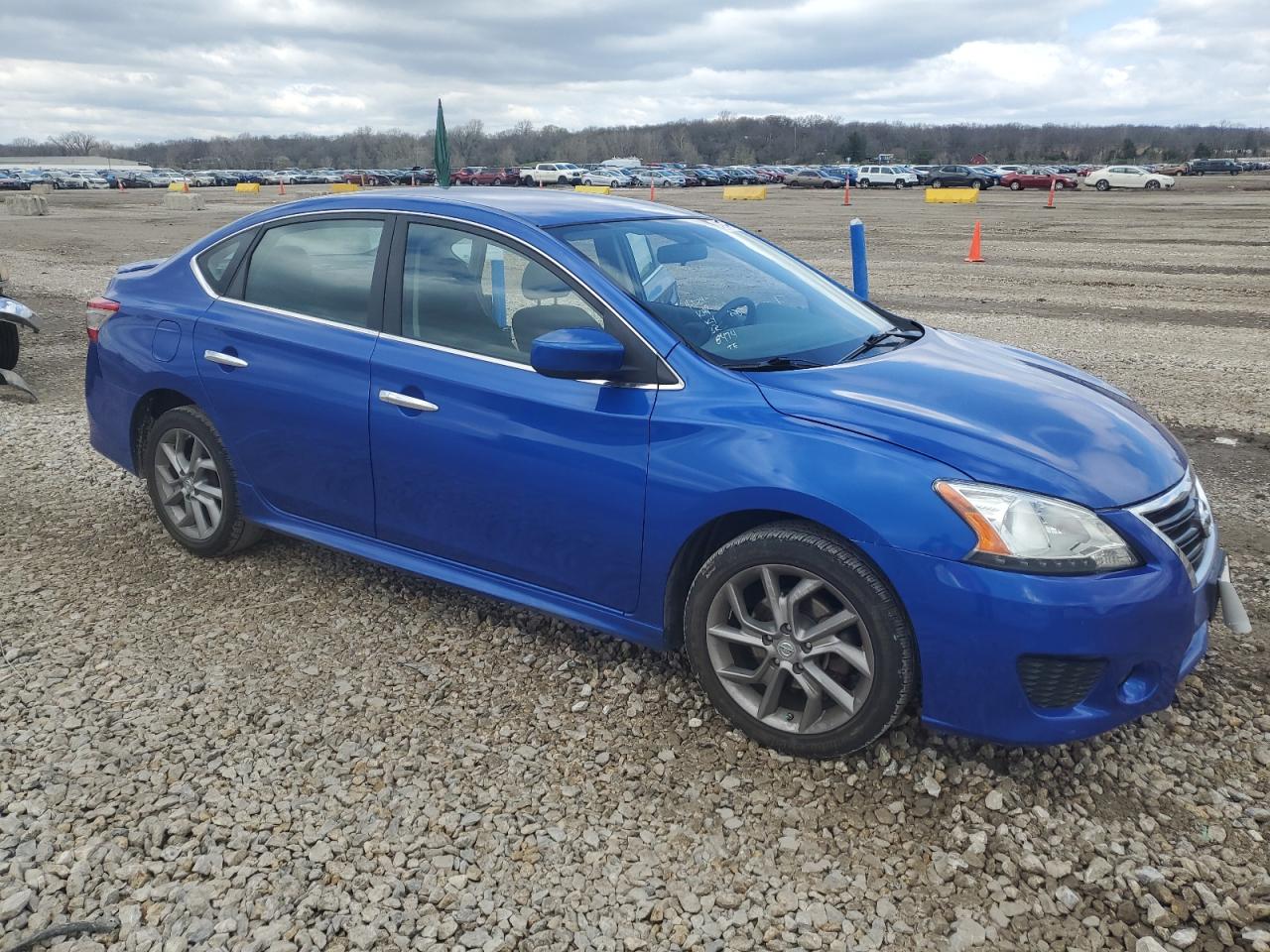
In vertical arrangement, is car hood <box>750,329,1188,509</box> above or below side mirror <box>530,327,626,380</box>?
below

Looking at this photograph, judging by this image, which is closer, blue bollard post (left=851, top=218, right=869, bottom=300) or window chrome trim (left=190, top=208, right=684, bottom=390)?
window chrome trim (left=190, top=208, right=684, bottom=390)

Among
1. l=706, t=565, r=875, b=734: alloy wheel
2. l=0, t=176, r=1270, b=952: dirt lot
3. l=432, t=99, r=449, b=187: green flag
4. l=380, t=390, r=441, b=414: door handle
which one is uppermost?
l=432, t=99, r=449, b=187: green flag

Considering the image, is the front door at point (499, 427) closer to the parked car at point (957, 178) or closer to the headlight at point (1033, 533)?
the headlight at point (1033, 533)

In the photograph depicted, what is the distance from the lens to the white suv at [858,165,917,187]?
6309 centimetres

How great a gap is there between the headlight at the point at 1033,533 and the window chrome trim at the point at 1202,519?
0.49 feet

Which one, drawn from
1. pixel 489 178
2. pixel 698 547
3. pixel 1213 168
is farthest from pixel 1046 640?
pixel 1213 168

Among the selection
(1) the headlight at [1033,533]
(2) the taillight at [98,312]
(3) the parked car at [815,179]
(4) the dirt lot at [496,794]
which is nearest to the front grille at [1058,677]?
(1) the headlight at [1033,533]

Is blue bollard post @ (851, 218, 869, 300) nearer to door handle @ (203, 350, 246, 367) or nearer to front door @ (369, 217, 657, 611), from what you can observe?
front door @ (369, 217, 657, 611)

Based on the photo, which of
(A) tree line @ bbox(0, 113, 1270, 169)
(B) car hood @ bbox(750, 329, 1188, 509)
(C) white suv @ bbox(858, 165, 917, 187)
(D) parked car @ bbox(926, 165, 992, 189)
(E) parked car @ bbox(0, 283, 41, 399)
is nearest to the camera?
(B) car hood @ bbox(750, 329, 1188, 509)

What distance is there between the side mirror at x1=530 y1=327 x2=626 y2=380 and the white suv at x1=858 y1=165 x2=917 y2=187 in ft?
211

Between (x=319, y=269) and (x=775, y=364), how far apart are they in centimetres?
200

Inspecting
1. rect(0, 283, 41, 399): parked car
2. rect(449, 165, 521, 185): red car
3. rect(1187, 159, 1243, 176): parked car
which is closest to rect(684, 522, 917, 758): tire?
rect(0, 283, 41, 399): parked car

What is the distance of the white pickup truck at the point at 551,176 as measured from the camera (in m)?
66.7

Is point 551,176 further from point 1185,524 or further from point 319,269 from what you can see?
point 1185,524
